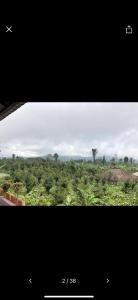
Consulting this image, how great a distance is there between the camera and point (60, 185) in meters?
10.2
